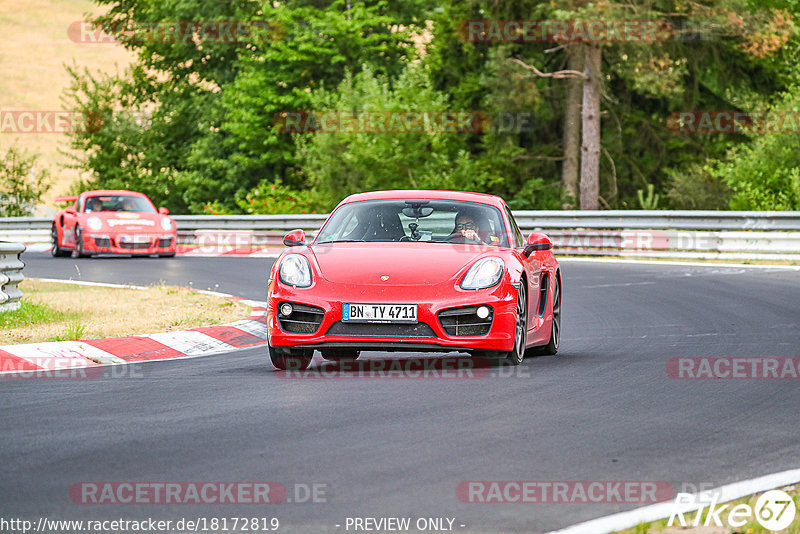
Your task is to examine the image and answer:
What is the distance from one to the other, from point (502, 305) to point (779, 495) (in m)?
3.92

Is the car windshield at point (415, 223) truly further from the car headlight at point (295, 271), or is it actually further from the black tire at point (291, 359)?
the black tire at point (291, 359)

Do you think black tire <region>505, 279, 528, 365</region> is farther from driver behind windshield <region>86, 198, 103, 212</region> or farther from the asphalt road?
driver behind windshield <region>86, 198, 103, 212</region>

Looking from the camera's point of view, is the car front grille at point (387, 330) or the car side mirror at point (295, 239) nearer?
the car front grille at point (387, 330)

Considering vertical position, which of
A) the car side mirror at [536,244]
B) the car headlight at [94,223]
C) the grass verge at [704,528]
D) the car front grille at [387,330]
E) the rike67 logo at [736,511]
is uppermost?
the car side mirror at [536,244]

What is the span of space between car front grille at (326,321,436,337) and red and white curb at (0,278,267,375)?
2.41 metres

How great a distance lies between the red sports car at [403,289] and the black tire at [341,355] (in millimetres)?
19

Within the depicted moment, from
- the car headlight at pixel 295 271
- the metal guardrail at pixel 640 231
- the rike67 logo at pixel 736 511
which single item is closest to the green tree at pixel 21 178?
the metal guardrail at pixel 640 231

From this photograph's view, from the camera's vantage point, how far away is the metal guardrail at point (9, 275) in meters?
12.4

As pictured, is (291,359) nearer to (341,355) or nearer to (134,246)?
(341,355)

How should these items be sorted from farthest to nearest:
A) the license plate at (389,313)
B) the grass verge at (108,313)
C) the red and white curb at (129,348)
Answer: the grass verge at (108,313), the red and white curb at (129,348), the license plate at (389,313)

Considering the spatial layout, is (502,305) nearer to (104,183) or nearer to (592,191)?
(592,191)

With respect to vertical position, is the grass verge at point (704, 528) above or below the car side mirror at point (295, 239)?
below

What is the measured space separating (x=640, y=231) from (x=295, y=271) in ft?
58.6

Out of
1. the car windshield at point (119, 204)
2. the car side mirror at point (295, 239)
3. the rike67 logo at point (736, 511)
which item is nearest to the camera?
the rike67 logo at point (736, 511)
